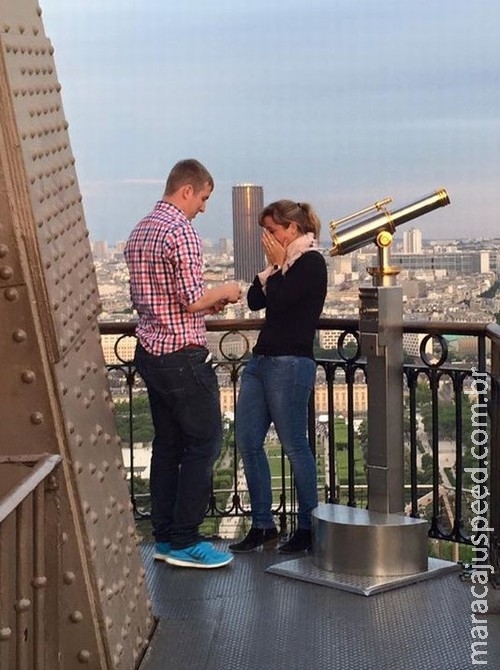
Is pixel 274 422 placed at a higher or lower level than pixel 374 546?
higher

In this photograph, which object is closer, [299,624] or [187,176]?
[299,624]

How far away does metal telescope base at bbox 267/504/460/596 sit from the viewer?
17.7 feet

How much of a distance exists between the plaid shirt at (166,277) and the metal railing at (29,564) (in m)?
1.80

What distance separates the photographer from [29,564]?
3377 mm

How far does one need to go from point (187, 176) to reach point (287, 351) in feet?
3.61

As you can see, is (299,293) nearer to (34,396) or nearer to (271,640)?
(271,640)

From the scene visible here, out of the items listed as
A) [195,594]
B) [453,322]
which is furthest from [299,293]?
[195,594]

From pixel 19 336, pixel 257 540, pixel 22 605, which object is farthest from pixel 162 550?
pixel 22 605

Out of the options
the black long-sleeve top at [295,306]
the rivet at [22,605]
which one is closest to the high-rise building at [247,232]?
the black long-sleeve top at [295,306]

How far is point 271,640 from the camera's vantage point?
15.1 ft

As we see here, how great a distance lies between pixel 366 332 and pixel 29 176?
2590mm

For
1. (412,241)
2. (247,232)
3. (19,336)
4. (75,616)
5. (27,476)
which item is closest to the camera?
(27,476)

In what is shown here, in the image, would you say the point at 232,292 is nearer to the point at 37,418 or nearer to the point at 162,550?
the point at 162,550

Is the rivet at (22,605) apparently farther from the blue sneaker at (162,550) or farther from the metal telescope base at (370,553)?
the blue sneaker at (162,550)
